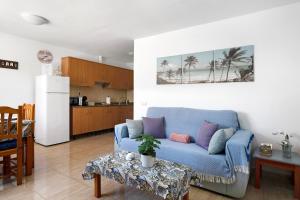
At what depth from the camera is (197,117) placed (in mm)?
2844

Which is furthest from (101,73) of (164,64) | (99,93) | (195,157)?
(195,157)

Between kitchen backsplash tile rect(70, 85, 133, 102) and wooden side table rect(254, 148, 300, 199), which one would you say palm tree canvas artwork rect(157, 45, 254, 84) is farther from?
kitchen backsplash tile rect(70, 85, 133, 102)

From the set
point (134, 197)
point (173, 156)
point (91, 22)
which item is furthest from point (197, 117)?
point (91, 22)

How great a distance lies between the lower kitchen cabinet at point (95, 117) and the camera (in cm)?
448

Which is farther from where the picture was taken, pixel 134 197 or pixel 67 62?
pixel 67 62

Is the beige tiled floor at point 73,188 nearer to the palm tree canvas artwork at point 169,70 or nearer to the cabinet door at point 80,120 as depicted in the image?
the cabinet door at point 80,120

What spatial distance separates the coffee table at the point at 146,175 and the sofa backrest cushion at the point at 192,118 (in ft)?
3.58

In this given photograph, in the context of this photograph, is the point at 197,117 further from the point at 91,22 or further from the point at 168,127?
the point at 91,22

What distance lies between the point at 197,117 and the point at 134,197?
4.95ft

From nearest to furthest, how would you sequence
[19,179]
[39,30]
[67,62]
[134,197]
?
[134,197], [19,179], [39,30], [67,62]

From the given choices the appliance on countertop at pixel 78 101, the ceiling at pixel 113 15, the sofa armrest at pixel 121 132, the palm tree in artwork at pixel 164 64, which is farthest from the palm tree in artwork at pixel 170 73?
the appliance on countertop at pixel 78 101

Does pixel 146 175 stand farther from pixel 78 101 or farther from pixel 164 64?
pixel 78 101

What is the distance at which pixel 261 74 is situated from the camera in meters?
2.61

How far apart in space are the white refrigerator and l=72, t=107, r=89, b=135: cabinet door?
0.76 feet
